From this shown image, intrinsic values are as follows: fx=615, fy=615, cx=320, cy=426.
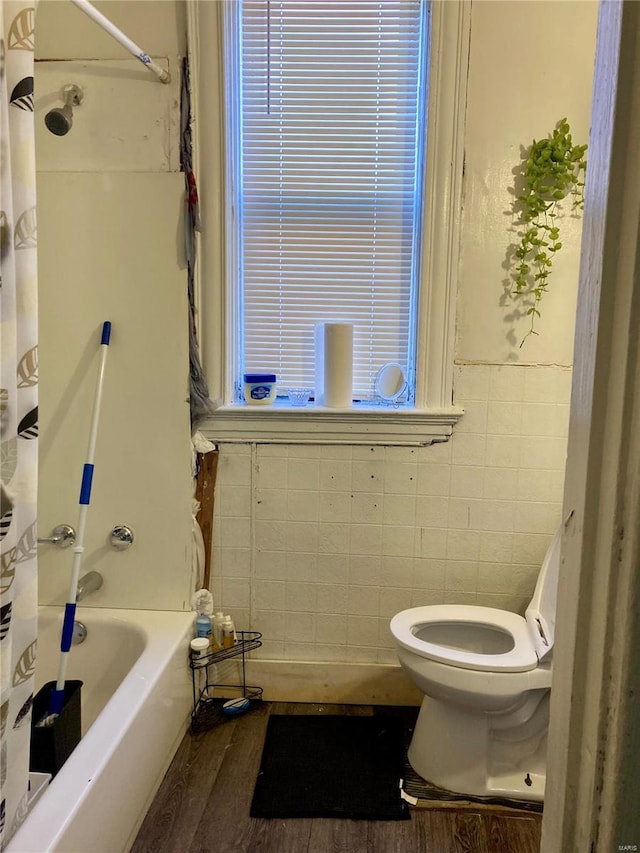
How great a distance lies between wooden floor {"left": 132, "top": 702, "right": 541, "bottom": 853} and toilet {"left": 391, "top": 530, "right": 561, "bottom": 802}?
103mm

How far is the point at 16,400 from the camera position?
105 centimetres

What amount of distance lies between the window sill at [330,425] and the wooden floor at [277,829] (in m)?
1.04

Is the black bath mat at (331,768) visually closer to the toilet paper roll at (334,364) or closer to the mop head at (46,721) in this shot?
the mop head at (46,721)

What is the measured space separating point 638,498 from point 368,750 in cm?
176

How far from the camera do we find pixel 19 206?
1.06 meters

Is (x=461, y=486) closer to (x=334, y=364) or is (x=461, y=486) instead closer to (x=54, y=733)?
(x=334, y=364)

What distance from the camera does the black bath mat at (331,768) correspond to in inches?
66.7

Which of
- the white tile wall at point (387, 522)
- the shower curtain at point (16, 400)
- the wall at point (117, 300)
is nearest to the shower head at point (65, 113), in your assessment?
the wall at point (117, 300)

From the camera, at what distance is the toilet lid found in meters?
1.65

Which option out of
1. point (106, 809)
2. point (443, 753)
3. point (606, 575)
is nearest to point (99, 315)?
point (106, 809)

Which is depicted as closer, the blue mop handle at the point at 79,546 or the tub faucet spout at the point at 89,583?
the blue mop handle at the point at 79,546

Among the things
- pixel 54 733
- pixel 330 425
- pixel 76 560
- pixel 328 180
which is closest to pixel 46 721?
pixel 54 733

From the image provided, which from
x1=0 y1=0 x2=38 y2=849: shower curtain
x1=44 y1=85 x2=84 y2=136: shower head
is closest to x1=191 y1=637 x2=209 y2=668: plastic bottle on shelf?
x1=0 y1=0 x2=38 y2=849: shower curtain

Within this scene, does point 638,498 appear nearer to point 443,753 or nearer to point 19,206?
point 19,206
